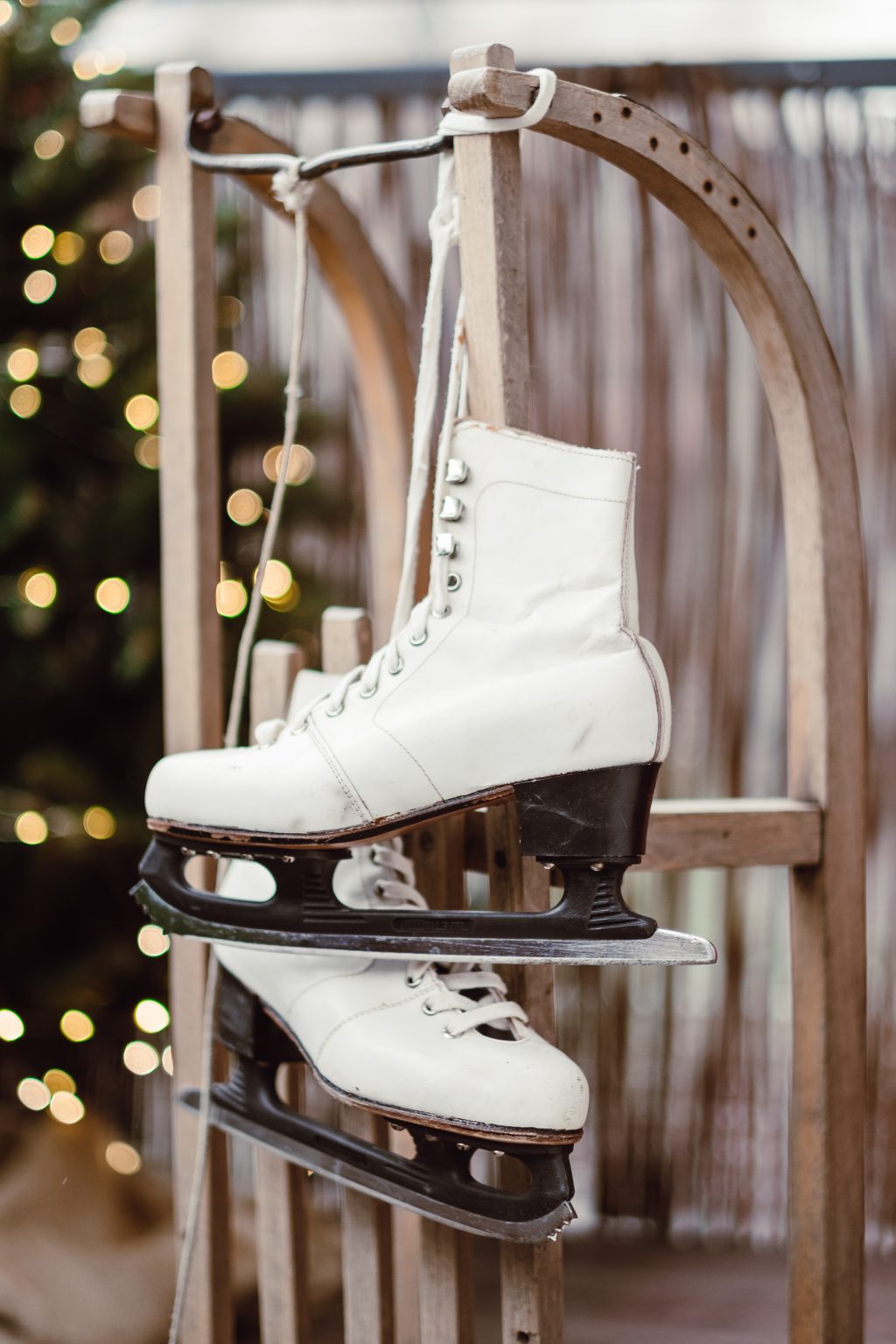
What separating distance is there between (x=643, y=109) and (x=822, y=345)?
0.65 ft

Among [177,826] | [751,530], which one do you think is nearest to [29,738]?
[177,826]

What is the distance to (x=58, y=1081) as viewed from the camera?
57.4 inches

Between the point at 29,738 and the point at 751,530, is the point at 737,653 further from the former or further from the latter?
the point at 29,738

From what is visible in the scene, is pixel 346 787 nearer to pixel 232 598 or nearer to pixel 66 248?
pixel 232 598

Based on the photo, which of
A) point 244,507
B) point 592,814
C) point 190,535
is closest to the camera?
point 592,814

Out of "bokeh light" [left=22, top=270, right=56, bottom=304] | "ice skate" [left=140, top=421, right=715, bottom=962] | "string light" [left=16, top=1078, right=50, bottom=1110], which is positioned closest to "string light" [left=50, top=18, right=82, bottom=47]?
"bokeh light" [left=22, top=270, right=56, bottom=304]

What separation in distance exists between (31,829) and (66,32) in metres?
0.86

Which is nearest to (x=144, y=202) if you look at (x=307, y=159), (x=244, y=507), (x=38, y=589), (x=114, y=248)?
(x=114, y=248)

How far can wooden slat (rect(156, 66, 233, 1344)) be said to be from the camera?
863 millimetres

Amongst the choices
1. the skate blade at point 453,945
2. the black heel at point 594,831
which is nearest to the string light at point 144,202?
the skate blade at point 453,945

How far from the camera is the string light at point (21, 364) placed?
4.40 ft

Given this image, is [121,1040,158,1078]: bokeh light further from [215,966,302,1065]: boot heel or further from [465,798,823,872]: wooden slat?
[465,798,823,872]: wooden slat

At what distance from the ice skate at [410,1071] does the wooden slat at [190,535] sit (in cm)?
13

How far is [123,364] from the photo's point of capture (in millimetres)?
1383
